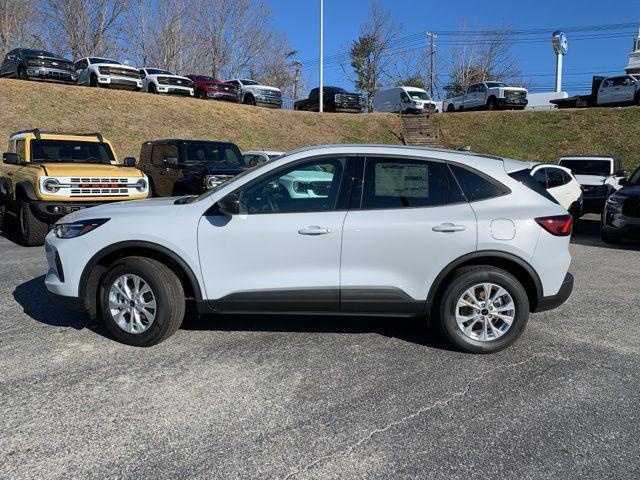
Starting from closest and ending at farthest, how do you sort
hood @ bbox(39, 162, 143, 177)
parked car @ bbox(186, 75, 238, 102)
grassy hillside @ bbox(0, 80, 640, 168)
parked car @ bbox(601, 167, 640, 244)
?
1. hood @ bbox(39, 162, 143, 177)
2. parked car @ bbox(601, 167, 640, 244)
3. grassy hillside @ bbox(0, 80, 640, 168)
4. parked car @ bbox(186, 75, 238, 102)

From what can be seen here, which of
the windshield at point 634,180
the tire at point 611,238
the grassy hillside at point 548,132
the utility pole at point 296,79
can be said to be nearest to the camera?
the tire at point 611,238

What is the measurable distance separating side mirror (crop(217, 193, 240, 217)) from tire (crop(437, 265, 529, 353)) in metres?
1.80

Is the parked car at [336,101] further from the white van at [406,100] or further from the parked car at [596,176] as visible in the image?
the parked car at [596,176]

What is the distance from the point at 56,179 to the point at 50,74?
17810mm

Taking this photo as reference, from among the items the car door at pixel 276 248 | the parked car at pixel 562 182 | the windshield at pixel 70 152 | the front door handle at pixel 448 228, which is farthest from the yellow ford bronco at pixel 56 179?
the parked car at pixel 562 182

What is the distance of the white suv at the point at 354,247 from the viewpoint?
4.09 meters

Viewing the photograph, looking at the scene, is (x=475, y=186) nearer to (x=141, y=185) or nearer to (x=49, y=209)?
(x=141, y=185)

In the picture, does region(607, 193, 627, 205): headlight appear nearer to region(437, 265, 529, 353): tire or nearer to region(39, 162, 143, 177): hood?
region(437, 265, 529, 353): tire

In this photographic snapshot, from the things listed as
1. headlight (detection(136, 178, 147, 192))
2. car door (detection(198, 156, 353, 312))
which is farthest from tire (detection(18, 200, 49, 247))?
car door (detection(198, 156, 353, 312))

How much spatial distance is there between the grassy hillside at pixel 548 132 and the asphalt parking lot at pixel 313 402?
22.3m

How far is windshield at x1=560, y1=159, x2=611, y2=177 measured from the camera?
1438 cm

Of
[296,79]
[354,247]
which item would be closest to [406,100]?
[354,247]

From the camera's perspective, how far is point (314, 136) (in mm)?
28000

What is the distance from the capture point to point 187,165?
36.4ft
